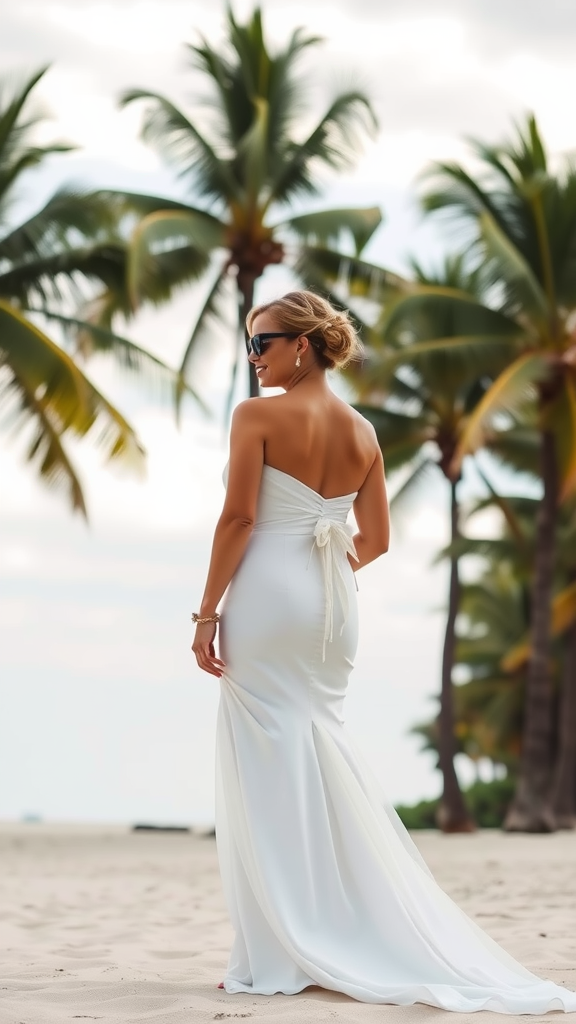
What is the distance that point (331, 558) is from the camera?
14.5 feet

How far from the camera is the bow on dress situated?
434cm

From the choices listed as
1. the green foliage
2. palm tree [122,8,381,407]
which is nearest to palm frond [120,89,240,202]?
palm tree [122,8,381,407]

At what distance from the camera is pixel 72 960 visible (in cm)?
496

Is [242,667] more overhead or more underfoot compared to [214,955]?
more overhead

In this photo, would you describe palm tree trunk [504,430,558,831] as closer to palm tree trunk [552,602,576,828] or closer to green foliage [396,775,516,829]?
palm tree trunk [552,602,576,828]

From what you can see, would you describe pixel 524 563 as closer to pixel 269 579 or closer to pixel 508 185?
pixel 508 185

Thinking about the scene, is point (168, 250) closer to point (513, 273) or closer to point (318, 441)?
point (513, 273)

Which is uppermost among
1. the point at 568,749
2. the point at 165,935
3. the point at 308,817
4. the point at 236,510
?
the point at 236,510

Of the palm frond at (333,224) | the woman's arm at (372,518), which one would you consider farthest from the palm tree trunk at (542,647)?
the woman's arm at (372,518)

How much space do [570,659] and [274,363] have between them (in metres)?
22.5

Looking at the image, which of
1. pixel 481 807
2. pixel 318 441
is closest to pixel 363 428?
pixel 318 441

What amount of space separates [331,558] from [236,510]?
386mm

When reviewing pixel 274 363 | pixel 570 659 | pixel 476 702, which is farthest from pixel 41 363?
pixel 476 702

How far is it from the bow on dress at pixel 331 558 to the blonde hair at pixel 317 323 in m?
0.57
